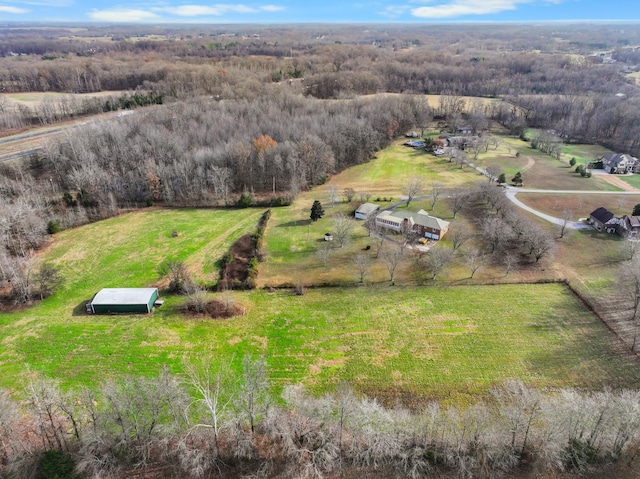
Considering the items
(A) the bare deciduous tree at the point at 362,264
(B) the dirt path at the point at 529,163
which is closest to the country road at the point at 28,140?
(A) the bare deciduous tree at the point at 362,264

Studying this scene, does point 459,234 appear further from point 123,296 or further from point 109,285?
point 109,285

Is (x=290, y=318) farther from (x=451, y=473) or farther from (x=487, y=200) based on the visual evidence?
(x=487, y=200)

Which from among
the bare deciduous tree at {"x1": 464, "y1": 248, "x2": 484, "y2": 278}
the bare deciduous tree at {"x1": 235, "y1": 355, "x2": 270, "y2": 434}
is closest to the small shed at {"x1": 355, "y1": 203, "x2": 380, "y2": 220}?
the bare deciduous tree at {"x1": 464, "y1": 248, "x2": 484, "y2": 278}

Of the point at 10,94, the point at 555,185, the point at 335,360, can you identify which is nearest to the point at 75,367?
the point at 335,360

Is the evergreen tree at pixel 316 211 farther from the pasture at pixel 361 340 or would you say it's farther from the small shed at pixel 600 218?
the small shed at pixel 600 218

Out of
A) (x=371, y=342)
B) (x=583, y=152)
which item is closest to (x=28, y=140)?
(x=371, y=342)
